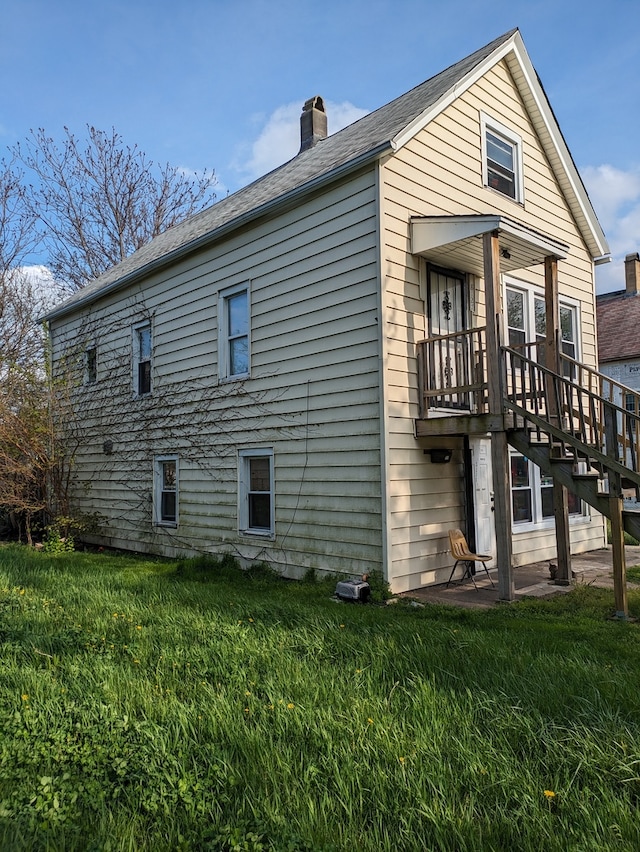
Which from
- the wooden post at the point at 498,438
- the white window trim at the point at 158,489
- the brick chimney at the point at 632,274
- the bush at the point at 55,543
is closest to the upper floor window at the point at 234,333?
the white window trim at the point at 158,489

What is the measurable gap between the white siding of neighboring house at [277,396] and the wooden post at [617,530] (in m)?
2.68

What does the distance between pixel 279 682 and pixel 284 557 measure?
16.4ft

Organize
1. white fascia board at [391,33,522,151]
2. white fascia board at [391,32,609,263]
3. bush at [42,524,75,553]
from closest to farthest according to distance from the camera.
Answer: white fascia board at [391,33,522,151], white fascia board at [391,32,609,263], bush at [42,524,75,553]

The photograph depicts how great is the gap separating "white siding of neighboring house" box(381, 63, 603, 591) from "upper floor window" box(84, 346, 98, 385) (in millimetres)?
8829

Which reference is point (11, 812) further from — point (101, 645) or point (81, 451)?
point (81, 451)

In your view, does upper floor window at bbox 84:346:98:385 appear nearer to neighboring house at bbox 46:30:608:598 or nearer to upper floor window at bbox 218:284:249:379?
neighboring house at bbox 46:30:608:598

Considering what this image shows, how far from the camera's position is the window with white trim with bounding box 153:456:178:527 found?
12.0 metres

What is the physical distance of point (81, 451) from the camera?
14617 millimetres

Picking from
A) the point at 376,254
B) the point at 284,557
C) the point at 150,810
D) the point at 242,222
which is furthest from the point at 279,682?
the point at 242,222

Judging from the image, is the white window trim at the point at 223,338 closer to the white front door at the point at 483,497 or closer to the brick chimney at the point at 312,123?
the white front door at the point at 483,497

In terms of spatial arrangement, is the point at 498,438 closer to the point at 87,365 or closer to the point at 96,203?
the point at 87,365

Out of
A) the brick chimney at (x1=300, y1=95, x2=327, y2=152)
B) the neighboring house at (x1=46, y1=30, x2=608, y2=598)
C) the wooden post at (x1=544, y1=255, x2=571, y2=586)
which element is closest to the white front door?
the neighboring house at (x1=46, y1=30, x2=608, y2=598)

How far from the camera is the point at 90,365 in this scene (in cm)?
1463

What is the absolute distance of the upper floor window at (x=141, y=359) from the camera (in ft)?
41.8
